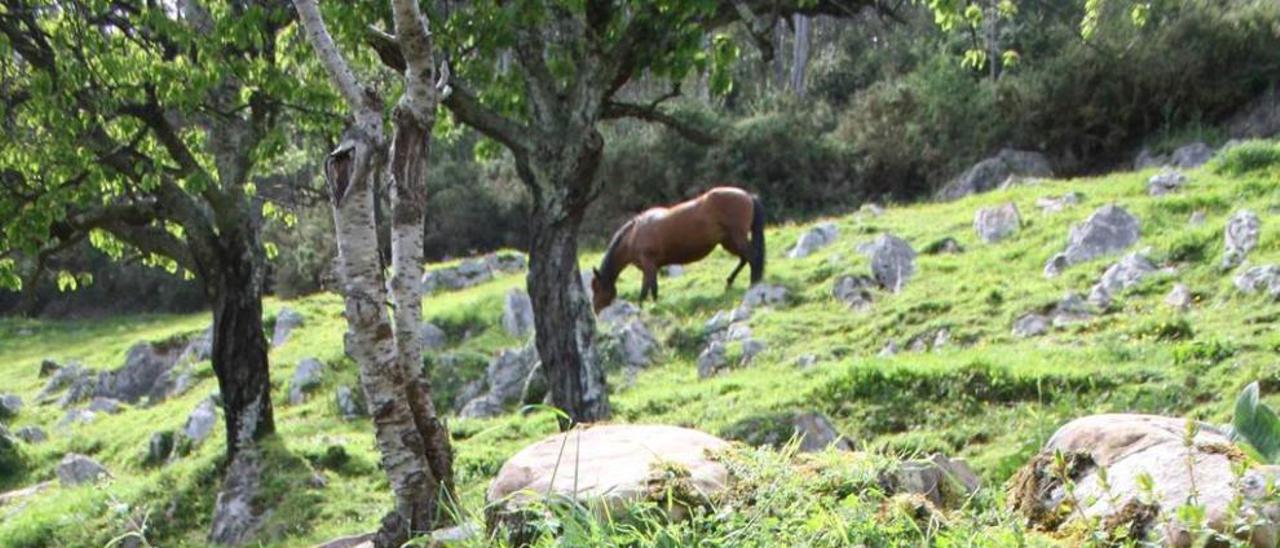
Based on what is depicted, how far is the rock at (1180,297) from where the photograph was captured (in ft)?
41.0

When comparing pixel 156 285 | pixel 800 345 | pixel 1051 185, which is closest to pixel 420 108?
pixel 800 345

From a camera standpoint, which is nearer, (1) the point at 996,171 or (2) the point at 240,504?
(2) the point at 240,504

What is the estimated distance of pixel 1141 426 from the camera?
14.2ft

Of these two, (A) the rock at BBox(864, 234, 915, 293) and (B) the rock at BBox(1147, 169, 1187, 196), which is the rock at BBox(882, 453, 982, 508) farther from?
(B) the rock at BBox(1147, 169, 1187, 196)

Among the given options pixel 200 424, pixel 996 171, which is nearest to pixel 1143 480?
pixel 200 424

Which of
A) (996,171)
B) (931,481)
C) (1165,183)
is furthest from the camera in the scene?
(996,171)

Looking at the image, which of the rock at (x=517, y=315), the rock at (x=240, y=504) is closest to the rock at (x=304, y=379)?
the rock at (x=517, y=315)

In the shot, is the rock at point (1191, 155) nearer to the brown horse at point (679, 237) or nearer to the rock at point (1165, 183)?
the rock at point (1165, 183)

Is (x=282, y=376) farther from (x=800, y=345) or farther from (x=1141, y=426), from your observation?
(x=1141, y=426)

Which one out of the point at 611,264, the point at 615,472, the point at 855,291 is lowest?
the point at 855,291

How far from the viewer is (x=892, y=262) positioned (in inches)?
682

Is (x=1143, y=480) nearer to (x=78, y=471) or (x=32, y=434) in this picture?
(x=78, y=471)

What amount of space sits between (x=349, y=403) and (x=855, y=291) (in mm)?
7790

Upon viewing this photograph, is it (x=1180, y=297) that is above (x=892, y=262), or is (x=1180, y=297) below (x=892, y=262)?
below
